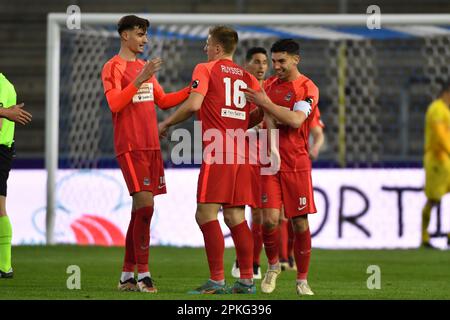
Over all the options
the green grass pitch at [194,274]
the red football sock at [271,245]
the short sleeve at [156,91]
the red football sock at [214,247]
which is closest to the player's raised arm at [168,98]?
the short sleeve at [156,91]

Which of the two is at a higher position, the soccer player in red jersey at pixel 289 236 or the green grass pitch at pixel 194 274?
the soccer player in red jersey at pixel 289 236

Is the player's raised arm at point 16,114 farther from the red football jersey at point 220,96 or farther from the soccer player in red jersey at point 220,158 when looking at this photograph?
the red football jersey at point 220,96

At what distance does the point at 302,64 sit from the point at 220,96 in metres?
9.91

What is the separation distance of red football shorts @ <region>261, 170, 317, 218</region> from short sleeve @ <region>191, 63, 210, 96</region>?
3.26 ft

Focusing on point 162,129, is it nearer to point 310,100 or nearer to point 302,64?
point 310,100

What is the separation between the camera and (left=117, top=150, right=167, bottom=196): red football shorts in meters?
7.66

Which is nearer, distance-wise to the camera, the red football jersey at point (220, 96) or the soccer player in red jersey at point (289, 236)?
the red football jersey at point (220, 96)

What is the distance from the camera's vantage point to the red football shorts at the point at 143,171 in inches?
302

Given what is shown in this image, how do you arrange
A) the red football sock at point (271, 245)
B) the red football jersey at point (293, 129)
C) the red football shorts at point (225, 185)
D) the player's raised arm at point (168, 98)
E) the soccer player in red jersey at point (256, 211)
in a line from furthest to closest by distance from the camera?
the soccer player in red jersey at point (256, 211) < the red football sock at point (271, 245) < the player's raised arm at point (168, 98) < the red football jersey at point (293, 129) < the red football shorts at point (225, 185)

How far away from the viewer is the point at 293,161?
7879 millimetres

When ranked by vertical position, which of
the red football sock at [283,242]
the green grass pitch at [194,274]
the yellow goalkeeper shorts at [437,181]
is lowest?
the green grass pitch at [194,274]

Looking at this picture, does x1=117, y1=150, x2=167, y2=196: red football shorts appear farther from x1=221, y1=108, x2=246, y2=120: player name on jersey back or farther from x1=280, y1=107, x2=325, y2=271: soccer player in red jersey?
x1=280, y1=107, x2=325, y2=271: soccer player in red jersey

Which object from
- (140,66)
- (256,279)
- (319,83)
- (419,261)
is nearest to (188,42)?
(319,83)

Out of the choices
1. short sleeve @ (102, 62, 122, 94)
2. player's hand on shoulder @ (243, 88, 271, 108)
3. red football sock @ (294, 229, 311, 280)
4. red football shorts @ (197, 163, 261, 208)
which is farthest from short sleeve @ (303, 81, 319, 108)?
short sleeve @ (102, 62, 122, 94)
